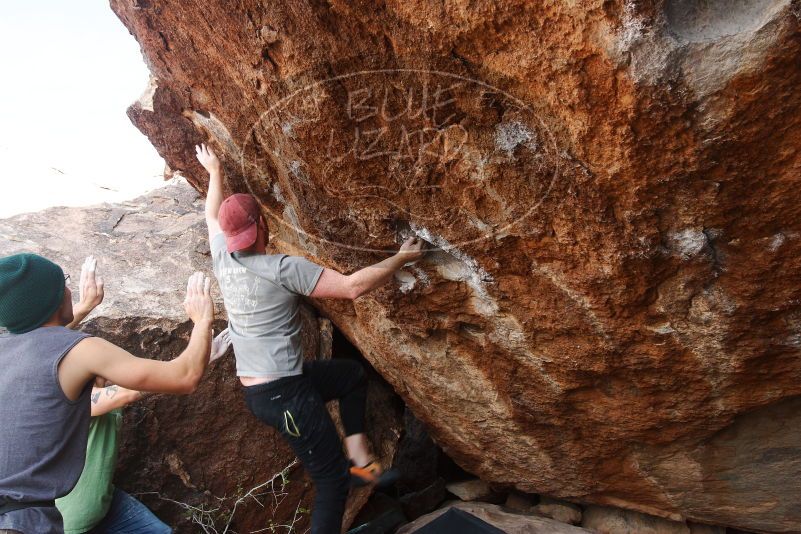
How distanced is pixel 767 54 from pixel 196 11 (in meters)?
2.06

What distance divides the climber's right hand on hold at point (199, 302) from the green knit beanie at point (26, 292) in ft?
1.64

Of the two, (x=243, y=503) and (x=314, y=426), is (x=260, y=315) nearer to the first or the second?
(x=314, y=426)

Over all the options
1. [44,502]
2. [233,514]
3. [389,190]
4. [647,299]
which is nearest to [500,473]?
[233,514]

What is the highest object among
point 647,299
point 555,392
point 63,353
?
point 647,299

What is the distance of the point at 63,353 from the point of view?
2.04 m

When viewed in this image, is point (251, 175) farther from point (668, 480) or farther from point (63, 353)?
point (668, 480)

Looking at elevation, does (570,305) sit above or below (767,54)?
below

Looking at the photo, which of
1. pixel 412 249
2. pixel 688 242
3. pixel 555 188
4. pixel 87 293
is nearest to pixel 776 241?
pixel 688 242

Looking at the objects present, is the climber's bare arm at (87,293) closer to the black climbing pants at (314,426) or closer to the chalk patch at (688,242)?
the black climbing pants at (314,426)

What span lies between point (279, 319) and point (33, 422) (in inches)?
42.1

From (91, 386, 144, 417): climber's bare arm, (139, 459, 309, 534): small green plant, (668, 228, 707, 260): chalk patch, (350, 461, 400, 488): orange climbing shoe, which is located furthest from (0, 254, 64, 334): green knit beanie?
(668, 228, 707, 260): chalk patch

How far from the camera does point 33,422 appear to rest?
2027 millimetres

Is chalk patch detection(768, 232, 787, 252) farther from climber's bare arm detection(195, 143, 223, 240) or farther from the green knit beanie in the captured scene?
the green knit beanie

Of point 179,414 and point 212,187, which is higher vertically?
point 212,187
